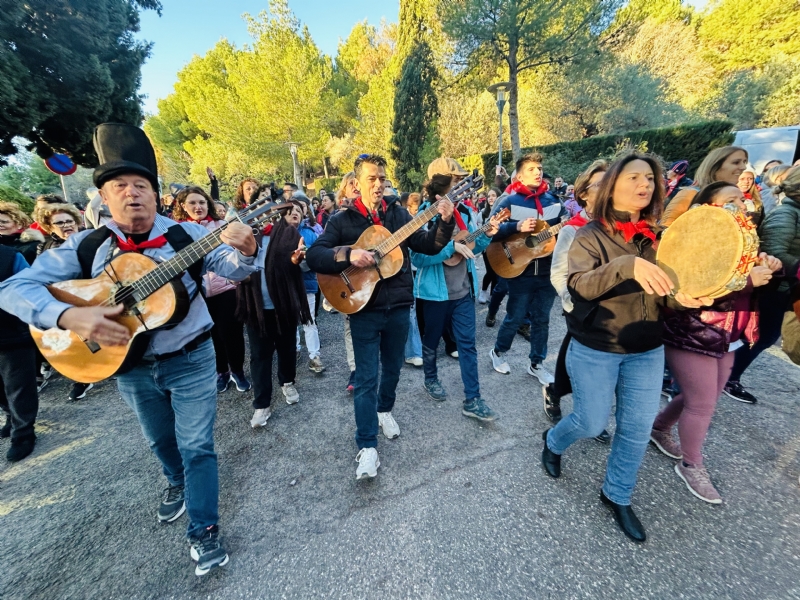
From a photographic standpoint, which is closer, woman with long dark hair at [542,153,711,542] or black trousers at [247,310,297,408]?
woman with long dark hair at [542,153,711,542]

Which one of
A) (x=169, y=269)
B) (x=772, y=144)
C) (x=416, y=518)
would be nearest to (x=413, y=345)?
(x=416, y=518)

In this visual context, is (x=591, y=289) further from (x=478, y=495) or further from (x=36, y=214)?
(x=36, y=214)

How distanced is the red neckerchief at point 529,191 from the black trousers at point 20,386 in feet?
16.4

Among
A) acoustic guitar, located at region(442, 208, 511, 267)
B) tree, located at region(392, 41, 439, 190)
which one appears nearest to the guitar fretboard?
→ acoustic guitar, located at region(442, 208, 511, 267)

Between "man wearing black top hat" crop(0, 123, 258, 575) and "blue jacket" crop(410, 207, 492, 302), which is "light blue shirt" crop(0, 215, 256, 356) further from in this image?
"blue jacket" crop(410, 207, 492, 302)

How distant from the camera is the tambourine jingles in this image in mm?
1505

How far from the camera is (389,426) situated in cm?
303

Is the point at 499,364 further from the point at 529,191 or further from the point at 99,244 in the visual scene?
the point at 99,244

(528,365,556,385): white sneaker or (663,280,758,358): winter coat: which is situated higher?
(663,280,758,358): winter coat

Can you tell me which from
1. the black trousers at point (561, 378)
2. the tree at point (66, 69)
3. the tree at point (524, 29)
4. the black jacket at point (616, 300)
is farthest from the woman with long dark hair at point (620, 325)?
the tree at point (524, 29)

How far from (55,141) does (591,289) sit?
11351mm

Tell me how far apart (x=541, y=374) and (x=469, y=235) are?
1.69 m

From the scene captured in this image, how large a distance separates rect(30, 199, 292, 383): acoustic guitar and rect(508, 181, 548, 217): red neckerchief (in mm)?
3095

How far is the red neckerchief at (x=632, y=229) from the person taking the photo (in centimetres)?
188
